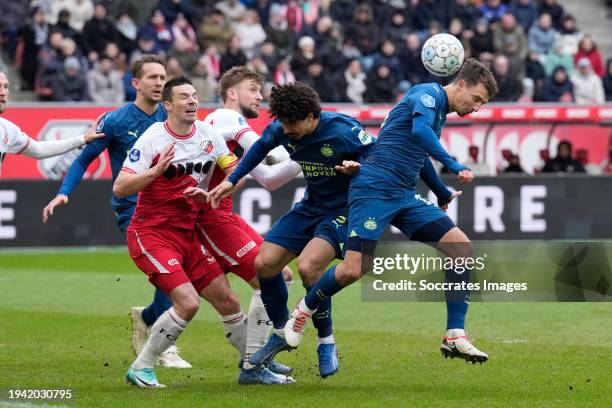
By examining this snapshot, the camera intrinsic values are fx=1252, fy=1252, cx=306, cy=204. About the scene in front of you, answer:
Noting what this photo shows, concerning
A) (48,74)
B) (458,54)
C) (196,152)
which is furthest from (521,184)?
(196,152)

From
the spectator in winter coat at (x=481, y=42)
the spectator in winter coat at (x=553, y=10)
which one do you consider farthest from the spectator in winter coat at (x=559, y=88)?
the spectator in winter coat at (x=553, y=10)

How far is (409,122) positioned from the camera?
9.65m

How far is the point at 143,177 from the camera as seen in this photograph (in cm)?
907

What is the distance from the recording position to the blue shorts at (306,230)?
9.70m

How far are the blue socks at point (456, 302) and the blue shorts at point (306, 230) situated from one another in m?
0.89

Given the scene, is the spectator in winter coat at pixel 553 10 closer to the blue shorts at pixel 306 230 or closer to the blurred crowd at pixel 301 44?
the blurred crowd at pixel 301 44

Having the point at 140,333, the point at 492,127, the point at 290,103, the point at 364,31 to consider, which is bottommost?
the point at 492,127

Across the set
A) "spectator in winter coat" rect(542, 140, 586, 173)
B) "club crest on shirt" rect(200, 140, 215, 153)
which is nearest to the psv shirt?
"club crest on shirt" rect(200, 140, 215, 153)

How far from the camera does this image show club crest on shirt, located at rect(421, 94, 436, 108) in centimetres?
938

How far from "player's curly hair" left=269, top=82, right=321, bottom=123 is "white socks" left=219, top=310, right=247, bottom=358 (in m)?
1.64

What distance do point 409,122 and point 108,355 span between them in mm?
3614

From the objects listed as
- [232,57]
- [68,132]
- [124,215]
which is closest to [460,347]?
[124,215]

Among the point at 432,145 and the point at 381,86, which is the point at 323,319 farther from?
the point at 381,86

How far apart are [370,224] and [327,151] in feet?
2.15
